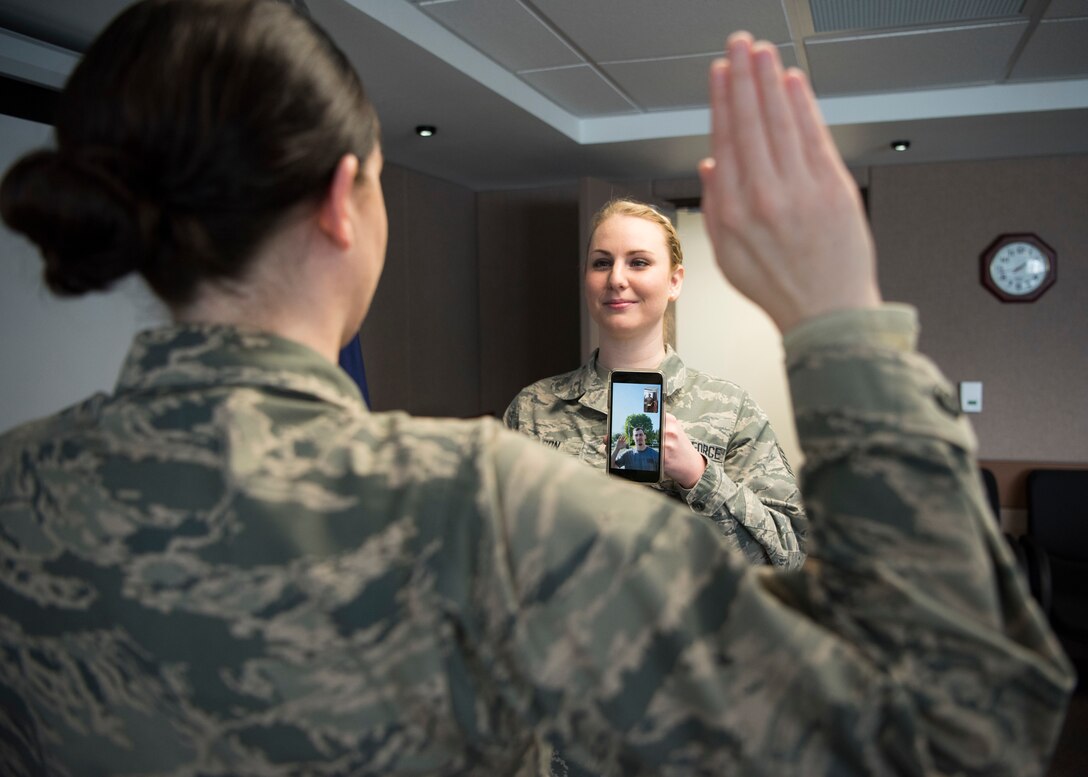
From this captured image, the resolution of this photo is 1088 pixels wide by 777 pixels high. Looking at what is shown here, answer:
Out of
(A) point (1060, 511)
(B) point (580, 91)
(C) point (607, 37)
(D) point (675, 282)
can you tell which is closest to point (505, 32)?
(C) point (607, 37)

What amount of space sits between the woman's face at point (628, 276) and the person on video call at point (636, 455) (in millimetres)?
329

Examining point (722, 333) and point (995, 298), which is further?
point (722, 333)

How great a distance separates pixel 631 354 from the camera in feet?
6.36

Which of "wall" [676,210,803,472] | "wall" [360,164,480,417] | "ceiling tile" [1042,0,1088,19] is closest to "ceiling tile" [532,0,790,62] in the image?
"ceiling tile" [1042,0,1088,19]

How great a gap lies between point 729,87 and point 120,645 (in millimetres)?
576

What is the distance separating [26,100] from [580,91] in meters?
2.21

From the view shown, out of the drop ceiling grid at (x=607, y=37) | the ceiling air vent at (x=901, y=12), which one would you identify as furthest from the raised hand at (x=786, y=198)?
the ceiling air vent at (x=901, y=12)

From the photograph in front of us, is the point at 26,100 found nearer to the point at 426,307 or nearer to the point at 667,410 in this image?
the point at 667,410

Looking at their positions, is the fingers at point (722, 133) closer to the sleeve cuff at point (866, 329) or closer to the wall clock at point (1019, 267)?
the sleeve cuff at point (866, 329)

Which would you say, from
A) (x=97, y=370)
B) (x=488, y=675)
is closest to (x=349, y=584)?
(x=488, y=675)

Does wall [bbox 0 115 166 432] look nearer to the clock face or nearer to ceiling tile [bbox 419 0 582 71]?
ceiling tile [bbox 419 0 582 71]

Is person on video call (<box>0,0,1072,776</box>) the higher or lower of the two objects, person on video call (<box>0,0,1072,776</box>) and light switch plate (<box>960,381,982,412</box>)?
the higher

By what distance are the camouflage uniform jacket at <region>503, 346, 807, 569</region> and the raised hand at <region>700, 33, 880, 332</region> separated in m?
1.09

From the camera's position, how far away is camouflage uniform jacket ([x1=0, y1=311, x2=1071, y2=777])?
0.53 m
